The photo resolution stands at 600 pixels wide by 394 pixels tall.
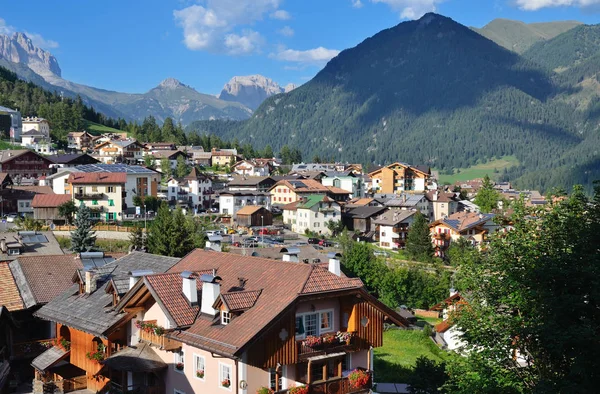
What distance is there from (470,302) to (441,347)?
24020 millimetres

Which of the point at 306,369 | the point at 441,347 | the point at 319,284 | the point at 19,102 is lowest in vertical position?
the point at 441,347

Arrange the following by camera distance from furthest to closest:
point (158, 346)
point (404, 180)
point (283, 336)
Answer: point (404, 180)
point (158, 346)
point (283, 336)

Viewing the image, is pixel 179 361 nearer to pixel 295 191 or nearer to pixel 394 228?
pixel 394 228

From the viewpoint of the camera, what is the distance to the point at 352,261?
6550cm

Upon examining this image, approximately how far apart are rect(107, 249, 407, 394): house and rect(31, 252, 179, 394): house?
19 centimetres

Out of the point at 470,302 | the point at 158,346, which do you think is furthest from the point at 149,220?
the point at 470,302

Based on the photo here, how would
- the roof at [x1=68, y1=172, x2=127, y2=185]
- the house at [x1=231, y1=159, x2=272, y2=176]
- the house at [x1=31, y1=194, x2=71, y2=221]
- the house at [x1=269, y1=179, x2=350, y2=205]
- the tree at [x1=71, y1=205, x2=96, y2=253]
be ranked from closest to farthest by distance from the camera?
the tree at [x1=71, y1=205, x2=96, y2=253] → the house at [x1=31, y1=194, x2=71, y2=221] → the roof at [x1=68, y1=172, x2=127, y2=185] → the house at [x1=269, y1=179, x2=350, y2=205] → the house at [x1=231, y1=159, x2=272, y2=176]

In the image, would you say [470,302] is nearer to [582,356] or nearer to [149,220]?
[582,356]

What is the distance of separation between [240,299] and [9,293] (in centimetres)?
1460

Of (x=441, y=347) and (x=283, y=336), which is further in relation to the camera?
(x=441, y=347)

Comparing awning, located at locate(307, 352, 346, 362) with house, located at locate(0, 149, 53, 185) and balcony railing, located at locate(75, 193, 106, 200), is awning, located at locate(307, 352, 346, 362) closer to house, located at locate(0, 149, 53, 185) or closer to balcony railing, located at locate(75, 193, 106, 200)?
balcony railing, located at locate(75, 193, 106, 200)

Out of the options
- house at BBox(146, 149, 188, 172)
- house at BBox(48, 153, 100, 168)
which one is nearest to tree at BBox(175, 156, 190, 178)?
house at BBox(146, 149, 188, 172)

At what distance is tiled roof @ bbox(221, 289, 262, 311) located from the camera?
67.9 feet

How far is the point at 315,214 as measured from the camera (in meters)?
97.8
